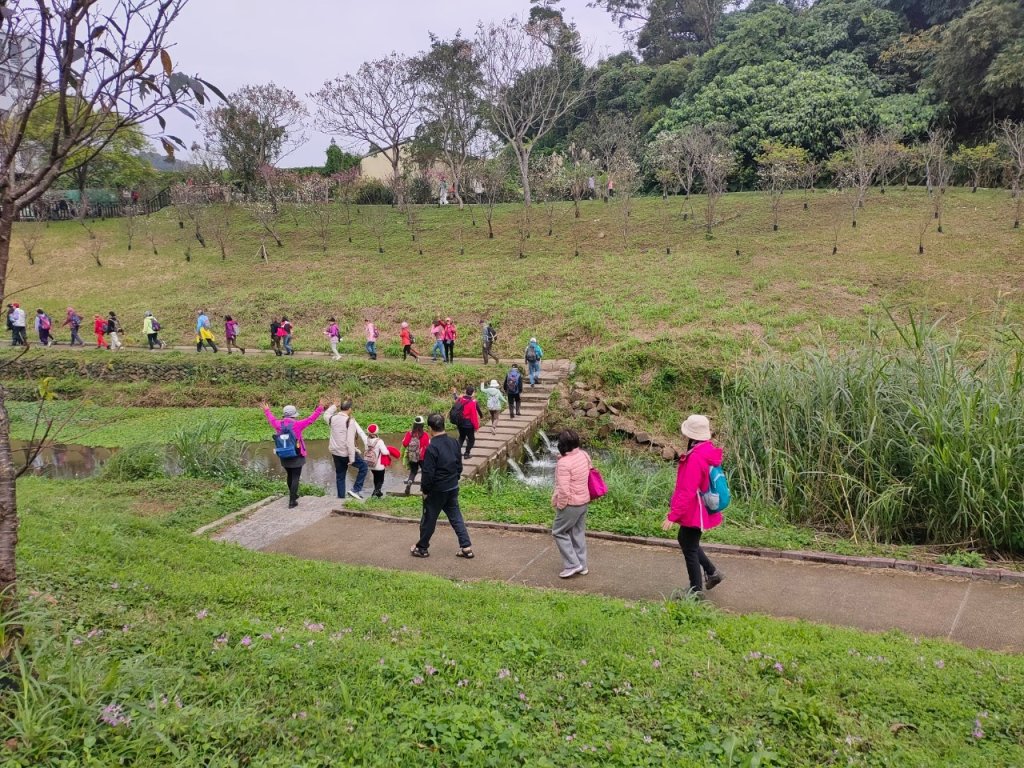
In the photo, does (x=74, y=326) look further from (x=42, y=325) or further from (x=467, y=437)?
(x=467, y=437)

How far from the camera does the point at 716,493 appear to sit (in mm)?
5285

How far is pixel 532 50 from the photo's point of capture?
31.9 m

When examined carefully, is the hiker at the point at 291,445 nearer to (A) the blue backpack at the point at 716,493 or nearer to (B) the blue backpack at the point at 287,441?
(B) the blue backpack at the point at 287,441

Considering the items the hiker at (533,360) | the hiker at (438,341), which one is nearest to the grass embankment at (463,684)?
the hiker at (533,360)

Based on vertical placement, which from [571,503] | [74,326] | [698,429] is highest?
[698,429]

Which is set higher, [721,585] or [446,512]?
[446,512]

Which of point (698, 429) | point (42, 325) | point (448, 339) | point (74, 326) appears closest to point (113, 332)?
point (74, 326)

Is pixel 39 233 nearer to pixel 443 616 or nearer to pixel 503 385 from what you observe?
pixel 503 385

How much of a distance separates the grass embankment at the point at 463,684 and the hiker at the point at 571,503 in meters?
0.75

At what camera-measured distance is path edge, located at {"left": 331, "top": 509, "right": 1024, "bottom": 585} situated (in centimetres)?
562

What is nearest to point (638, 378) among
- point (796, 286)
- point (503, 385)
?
point (503, 385)

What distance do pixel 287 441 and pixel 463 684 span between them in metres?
5.68

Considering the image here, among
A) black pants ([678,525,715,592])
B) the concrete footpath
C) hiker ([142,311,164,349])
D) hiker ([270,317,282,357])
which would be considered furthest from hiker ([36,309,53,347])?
black pants ([678,525,715,592])

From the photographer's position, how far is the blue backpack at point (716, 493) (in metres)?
5.26
